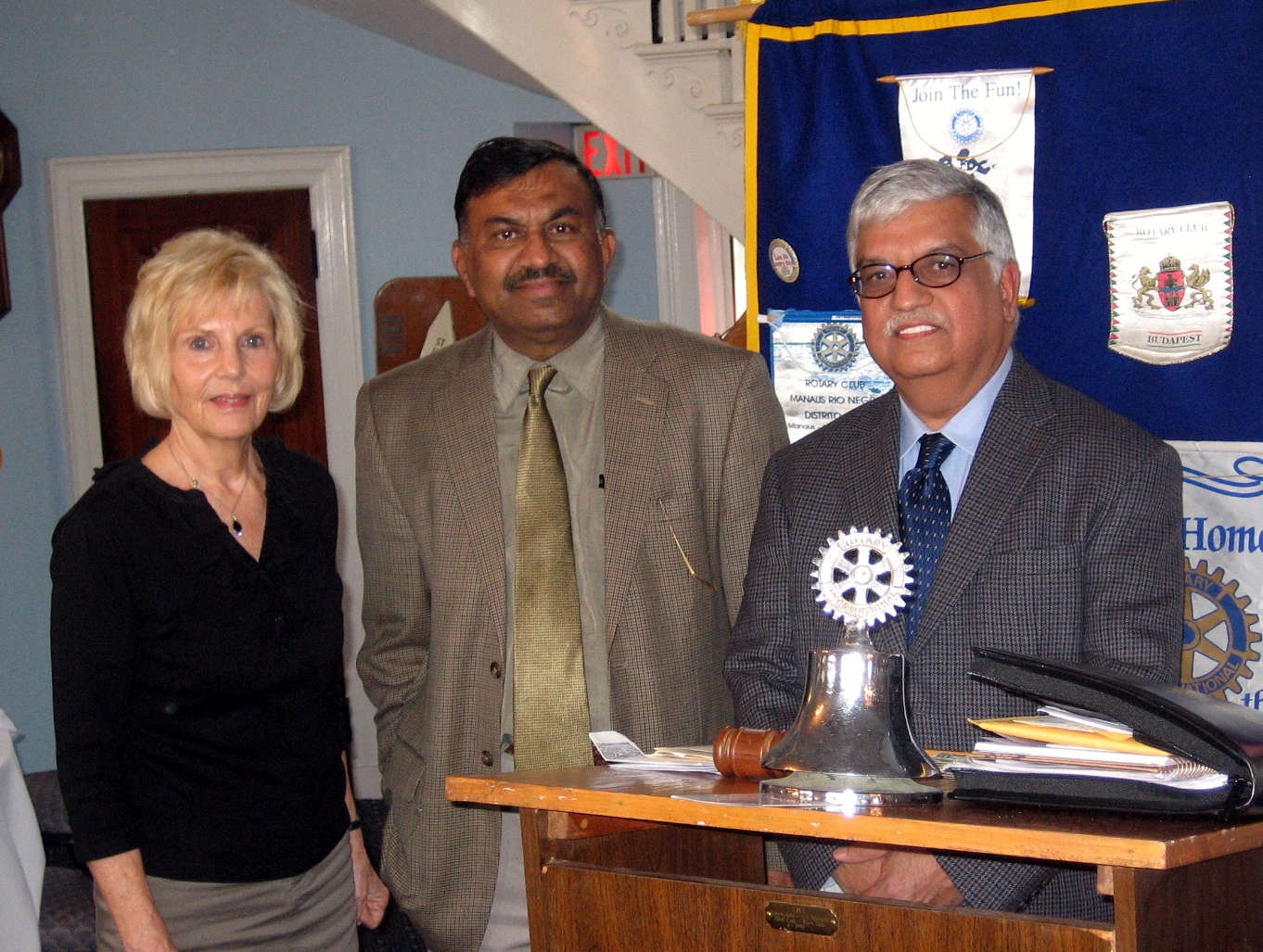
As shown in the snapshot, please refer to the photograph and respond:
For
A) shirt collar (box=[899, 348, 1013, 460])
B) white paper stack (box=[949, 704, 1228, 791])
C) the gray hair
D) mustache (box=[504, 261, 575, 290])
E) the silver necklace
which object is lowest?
white paper stack (box=[949, 704, 1228, 791])

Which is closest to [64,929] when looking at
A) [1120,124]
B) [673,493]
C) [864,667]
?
[673,493]

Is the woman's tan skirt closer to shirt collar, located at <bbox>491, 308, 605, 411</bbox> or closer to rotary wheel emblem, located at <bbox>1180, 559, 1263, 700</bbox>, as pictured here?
shirt collar, located at <bbox>491, 308, 605, 411</bbox>

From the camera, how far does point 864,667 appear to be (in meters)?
1.31

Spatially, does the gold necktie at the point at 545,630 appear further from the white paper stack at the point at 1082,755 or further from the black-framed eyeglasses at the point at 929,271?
the white paper stack at the point at 1082,755

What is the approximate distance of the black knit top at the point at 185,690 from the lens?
173cm

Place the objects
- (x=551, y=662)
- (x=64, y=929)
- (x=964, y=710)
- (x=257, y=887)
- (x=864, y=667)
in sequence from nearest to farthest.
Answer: (x=864, y=667) → (x=964, y=710) → (x=257, y=887) → (x=551, y=662) → (x=64, y=929)

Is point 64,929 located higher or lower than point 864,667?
lower

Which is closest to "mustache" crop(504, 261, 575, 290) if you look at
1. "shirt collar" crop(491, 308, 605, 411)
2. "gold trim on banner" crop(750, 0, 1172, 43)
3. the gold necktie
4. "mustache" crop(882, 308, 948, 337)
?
"shirt collar" crop(491, 308, 605, 411)

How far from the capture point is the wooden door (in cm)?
536

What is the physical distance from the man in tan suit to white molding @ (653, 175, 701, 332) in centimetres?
309

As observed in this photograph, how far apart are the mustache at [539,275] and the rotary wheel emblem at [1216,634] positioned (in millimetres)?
1265

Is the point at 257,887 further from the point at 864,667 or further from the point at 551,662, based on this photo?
the point at 864,667

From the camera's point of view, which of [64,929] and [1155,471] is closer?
[1155,471]

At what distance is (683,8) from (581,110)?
0.40 m
